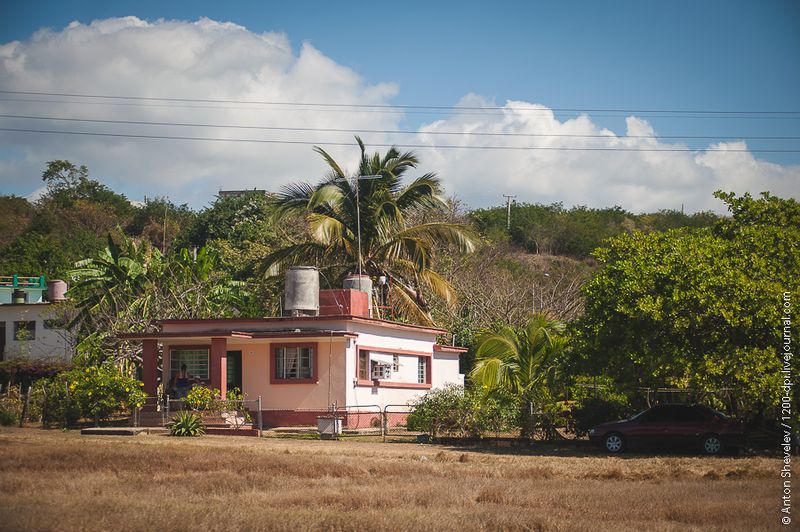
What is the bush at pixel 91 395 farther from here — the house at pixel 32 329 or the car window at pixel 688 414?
the car window at pixel 688 414

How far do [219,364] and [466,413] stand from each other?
821cm

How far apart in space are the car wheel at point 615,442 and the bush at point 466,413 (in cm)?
288

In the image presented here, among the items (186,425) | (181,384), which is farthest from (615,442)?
(181,384)

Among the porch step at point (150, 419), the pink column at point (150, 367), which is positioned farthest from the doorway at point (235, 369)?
the porch step at point (150, 419)

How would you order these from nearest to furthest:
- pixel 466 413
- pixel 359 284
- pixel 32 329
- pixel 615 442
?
pixel 615 442 < pixel 466 413 < pixel 359 284 < pixel 32 329

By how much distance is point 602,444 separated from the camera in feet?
89.1

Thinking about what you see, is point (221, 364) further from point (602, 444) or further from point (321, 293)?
point (602, 444)

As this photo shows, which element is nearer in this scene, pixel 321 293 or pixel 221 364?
pixel 221 364

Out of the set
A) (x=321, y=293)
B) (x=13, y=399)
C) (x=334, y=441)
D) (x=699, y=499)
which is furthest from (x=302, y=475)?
(x=13, y=399)

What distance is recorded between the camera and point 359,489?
17.2 metres

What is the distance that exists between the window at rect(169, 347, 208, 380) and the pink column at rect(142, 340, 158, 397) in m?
0.93

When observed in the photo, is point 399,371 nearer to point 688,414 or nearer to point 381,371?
point 381,371

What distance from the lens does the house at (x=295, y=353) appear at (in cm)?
3177

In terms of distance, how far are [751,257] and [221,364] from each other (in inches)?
645
